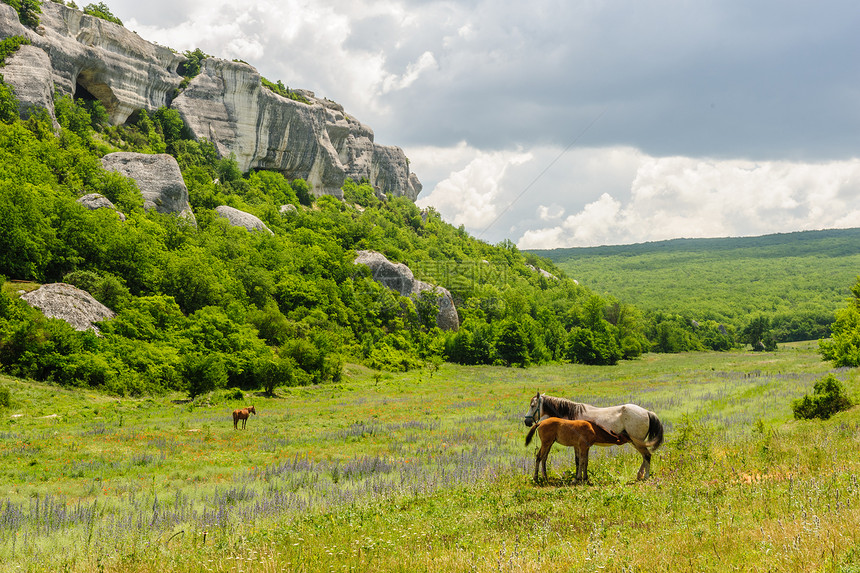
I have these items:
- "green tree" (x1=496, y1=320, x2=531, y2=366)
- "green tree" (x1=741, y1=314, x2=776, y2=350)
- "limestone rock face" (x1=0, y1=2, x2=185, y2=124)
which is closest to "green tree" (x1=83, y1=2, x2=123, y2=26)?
"limestone rock face" (x1=0, y1=2, x2=185, y2=124)

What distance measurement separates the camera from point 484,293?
95.2 metres

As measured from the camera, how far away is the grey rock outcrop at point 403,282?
8012 centimetres

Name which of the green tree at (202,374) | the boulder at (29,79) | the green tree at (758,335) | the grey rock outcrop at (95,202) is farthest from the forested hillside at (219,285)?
the green tree at (758,335)

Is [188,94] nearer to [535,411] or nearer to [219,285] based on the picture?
[219,285]

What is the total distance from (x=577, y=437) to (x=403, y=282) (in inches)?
2775

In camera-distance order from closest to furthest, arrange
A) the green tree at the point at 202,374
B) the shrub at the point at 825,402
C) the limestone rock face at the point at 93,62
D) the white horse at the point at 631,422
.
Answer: the white horse at the point at 631,422
the shrub at the point at 825,402
the green tree at the point at 202,374
the limestone rock face at the point at 93,62

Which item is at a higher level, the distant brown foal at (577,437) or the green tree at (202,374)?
the distant brown foal at (577,437)

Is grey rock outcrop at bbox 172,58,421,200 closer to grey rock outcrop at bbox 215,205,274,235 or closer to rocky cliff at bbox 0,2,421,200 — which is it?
rocky cliff at bbox 0,2,421,200

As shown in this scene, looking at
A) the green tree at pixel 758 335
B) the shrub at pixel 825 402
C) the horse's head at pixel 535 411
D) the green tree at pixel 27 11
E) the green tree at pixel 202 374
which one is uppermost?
the green tree at pixel 27 11

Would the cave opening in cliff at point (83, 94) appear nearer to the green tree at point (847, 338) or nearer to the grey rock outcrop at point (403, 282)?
the grey rock outcrop at point (403, 282)

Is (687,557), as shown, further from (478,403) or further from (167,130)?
(167,130)

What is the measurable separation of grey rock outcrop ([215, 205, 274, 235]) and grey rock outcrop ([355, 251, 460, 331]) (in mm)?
16061

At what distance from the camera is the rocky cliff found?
72.7 meters

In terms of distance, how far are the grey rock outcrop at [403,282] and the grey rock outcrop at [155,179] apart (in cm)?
2664
